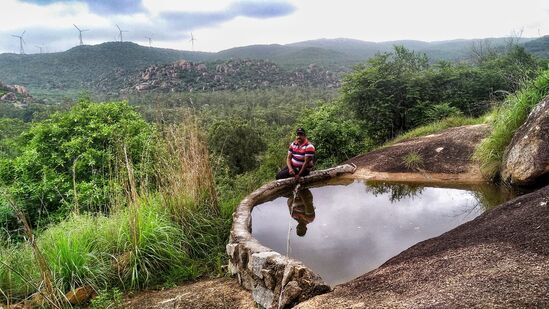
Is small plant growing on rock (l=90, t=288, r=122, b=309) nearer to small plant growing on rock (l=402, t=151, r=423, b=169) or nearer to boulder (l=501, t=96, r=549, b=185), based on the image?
boulder (l=501, t=96, r=549, b=185)

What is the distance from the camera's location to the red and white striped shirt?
6.08 metres

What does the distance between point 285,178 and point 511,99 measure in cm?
363

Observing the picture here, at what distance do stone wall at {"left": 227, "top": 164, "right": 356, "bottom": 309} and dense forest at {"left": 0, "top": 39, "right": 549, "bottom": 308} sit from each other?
15.4 inches

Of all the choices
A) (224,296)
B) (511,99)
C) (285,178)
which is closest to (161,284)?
(224,296)

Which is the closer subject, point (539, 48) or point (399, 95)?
point (399, 95)

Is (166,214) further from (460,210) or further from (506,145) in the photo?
(506,145)

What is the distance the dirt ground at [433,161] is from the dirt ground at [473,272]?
267 cm

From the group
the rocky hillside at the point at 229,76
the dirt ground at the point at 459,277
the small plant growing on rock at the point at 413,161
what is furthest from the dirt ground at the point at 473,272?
the rocky hillside at the point at 229,76

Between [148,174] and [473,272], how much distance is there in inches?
181

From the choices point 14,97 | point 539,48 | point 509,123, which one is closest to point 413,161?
point 509,123

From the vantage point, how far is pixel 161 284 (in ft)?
12.7

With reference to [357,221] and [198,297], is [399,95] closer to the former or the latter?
[357,221]

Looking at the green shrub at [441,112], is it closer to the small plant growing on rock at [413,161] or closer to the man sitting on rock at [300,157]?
the small plant growing on rock at [413,161]

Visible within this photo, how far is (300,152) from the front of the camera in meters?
6.21
